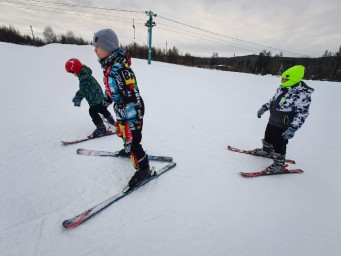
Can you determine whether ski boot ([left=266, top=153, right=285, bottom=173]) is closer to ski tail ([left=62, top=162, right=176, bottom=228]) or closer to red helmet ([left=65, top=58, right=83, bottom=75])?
ski tail ([left=62, top=162, right=176, bottom=228])

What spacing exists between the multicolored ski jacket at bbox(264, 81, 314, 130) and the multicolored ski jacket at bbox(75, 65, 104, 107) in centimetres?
342

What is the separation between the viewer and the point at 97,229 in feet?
6.82

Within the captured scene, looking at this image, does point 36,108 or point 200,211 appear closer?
point 200,211

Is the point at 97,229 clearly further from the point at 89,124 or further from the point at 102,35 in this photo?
the point at 89,124

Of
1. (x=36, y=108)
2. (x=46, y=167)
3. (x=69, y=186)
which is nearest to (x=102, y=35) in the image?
(x=69, y=186)

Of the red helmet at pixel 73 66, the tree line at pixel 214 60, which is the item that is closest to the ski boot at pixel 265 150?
the red helmet at pixel 73 66

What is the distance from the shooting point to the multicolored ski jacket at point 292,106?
9.40 feet

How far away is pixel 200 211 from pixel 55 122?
4269 mm

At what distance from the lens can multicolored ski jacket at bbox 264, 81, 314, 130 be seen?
2.87 metres

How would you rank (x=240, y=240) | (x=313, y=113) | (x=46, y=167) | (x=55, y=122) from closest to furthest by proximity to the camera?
(x=240, y=240) → (x=46, y=167) → (x=55, y=122) → (x=313, y=113)

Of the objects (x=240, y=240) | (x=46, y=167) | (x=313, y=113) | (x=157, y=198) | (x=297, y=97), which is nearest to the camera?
(x=240, y=240)

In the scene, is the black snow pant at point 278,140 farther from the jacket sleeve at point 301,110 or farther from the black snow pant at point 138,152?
the black snow pant at point 138,152

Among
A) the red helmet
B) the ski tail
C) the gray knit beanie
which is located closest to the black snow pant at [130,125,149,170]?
the ski tail

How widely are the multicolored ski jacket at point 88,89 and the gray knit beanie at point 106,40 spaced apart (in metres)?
1.83
